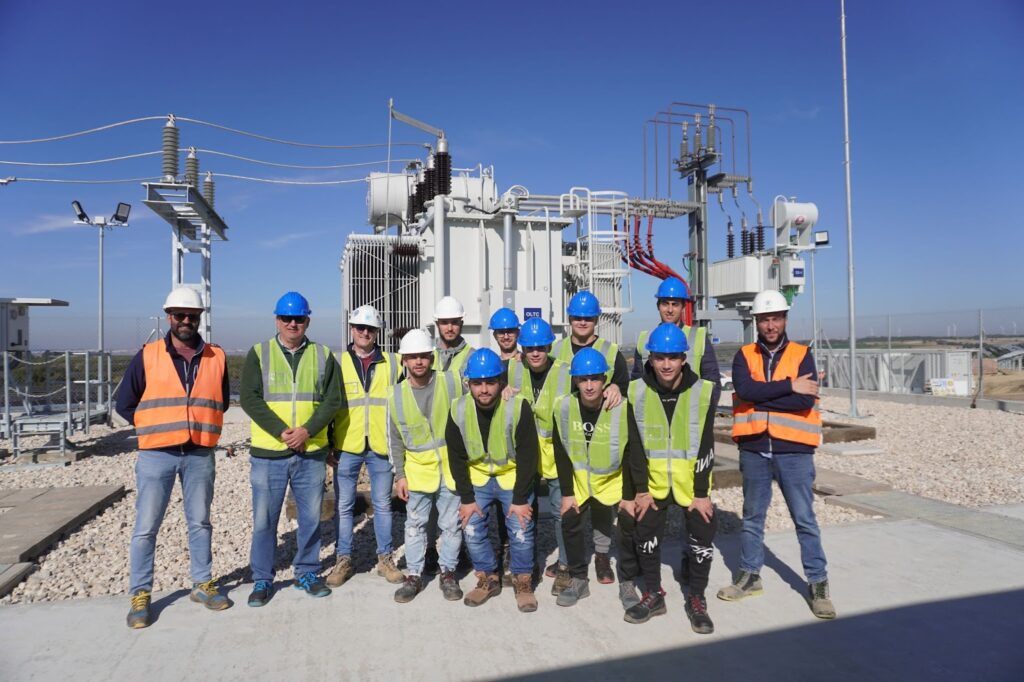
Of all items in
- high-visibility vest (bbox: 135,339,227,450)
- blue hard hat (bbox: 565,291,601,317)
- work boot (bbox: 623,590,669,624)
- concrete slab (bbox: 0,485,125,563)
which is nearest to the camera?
work boot (bbox: 623,590,669,624)

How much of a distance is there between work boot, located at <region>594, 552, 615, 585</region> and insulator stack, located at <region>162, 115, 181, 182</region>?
8.19 metres

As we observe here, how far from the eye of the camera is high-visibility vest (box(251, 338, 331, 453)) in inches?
169

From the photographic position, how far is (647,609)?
3.88 metres

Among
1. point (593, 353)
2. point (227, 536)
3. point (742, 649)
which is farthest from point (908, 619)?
point (227, 536)

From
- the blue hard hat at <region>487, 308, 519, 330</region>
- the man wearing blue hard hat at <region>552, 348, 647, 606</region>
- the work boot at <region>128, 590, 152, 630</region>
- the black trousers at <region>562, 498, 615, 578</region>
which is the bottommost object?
the work boot at <region>128, 590, 152, 630</region>

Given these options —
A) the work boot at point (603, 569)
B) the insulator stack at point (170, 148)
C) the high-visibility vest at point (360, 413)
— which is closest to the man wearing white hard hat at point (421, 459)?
the high-visibility vest at point (360, 413)

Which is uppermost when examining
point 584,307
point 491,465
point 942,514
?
point 584,307

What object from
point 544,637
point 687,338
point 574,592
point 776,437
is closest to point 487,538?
point 574,592

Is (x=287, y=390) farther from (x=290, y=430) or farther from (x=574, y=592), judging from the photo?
(x=574, y=592)

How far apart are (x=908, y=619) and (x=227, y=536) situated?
558 cm

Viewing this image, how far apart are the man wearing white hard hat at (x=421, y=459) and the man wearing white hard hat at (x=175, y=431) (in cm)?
118

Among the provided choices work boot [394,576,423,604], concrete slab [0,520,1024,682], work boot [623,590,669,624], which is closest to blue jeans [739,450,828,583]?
concrete slab [0,520,1024,682]

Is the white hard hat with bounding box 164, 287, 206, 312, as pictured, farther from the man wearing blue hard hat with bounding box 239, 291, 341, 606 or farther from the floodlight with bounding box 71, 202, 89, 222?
the floodlight with bounding box 71, 202, 89, 222

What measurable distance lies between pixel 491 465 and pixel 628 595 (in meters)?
1.20
